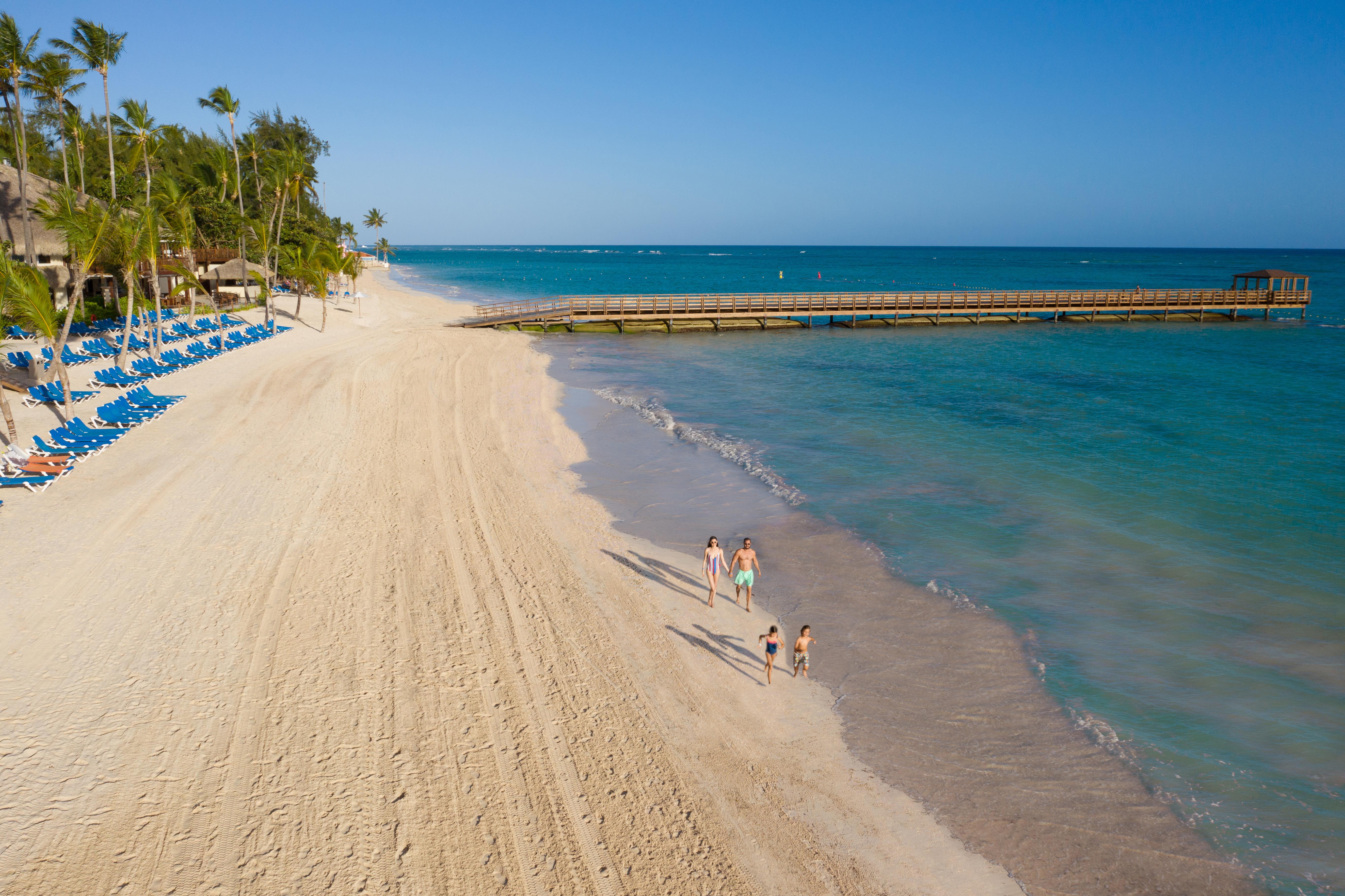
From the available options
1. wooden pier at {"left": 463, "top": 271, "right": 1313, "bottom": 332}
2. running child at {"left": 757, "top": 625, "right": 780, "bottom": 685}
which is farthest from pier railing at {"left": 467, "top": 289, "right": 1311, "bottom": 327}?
running child at {"left": 757, "top": 625, "right": 780, "bottom": 685}

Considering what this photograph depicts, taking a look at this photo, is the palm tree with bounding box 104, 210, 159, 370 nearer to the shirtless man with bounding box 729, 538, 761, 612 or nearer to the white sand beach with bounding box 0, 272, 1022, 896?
the white sand beach with bounding box 0, 272, 1022, 896

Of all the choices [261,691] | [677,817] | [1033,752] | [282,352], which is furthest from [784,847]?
[282,352]

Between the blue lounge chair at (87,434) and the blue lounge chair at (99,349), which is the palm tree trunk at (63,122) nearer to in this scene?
the blue lounge chair at (99,349)

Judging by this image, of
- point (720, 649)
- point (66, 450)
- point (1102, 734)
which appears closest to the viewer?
point (1102, 734)

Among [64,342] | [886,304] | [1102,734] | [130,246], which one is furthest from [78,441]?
[886,304]

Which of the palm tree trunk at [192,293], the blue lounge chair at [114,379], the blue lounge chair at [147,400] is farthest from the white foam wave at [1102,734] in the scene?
the palm tree trunk at [192,293]

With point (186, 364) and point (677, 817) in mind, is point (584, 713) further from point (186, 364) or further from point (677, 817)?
point (186, 364)

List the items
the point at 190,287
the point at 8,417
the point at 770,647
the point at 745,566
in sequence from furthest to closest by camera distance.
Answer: the point at 190,287, the point at 8,417, the point at 745,566, the point at 770,647

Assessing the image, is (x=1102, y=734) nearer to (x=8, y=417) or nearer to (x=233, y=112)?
(x=8, y=417)
